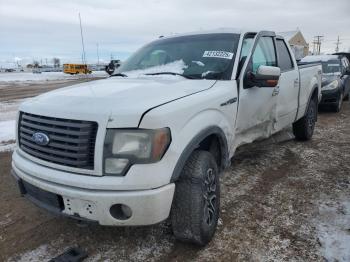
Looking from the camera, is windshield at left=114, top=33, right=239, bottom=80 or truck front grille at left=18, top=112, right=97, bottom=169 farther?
windshield at left=114, top=33, right=239, bottom=80

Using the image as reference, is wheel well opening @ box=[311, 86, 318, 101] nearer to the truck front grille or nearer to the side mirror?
the side mirror

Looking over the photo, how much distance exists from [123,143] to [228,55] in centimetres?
180

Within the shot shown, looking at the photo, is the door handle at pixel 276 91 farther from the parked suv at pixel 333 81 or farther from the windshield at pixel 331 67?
the windshield at pixel 331 67

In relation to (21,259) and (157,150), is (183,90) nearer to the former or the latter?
(157,150)

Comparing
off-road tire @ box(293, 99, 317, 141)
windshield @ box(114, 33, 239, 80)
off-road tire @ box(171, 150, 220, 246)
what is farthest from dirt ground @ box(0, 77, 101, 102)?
off-road tire @ box(171, 150, 220, 246)

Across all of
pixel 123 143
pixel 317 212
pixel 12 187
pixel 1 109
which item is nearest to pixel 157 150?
pixel 123 143

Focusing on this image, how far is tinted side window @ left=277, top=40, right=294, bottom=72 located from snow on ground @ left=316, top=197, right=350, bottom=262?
198cm

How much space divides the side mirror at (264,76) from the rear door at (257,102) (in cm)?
7

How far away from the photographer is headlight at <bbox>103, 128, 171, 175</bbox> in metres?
2.38

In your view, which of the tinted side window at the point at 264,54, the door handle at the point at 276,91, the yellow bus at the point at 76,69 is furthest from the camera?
the yellow bus at the point at 76,69

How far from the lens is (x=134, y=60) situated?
14.5ft

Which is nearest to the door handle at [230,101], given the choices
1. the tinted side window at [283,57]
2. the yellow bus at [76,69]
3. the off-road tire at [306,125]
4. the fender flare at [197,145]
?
the fender flare at [197,145]

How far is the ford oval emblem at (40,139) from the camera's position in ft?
8.54

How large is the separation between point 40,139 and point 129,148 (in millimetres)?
746
